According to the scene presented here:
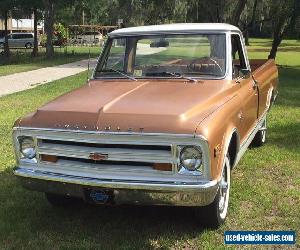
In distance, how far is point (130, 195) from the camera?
13.2 feet

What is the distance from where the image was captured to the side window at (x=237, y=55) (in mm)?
5600

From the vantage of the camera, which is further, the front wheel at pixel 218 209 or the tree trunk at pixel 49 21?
the tree trunk at pixel 49 21

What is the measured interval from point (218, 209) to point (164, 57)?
78.5 inches

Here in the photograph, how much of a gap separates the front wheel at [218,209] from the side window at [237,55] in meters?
1.27

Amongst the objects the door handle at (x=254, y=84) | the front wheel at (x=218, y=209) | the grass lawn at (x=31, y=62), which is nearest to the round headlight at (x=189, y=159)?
the front wheel at (x=218, y=209)

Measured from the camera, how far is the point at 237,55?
6156mm

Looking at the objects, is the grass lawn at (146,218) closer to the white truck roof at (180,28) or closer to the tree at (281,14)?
the white truck roof at (180,28)

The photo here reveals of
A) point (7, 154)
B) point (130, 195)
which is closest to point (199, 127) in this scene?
point (130, 195)

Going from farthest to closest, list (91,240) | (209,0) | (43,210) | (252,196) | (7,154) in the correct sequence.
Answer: (209,0) < (7,154) < (252,196) < (43,210) < (91,240)

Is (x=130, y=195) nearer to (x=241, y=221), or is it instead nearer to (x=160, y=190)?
(x=160, y=190)

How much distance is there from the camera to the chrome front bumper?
12.8 ft

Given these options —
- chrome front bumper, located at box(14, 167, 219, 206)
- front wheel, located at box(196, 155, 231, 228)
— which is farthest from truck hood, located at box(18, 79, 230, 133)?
front wheel, located at box(196, 155, 231, 228)

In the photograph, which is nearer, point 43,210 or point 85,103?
point 85,103

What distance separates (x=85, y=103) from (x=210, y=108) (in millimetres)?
1156
